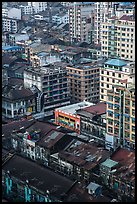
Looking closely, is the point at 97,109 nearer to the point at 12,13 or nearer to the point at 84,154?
the point at 84,154

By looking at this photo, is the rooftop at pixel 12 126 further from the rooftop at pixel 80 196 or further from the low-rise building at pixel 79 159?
the rooftop at pixel 80 196

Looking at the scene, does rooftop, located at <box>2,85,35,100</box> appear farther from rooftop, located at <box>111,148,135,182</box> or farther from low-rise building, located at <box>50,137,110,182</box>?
rooftop, located at <box>111,148,135,182</box>

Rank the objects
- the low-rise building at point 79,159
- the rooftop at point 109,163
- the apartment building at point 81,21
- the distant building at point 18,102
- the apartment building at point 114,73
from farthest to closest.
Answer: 1. the apartment building at point 81,21
2. the distant building at point 18,102
3. the apartment building at point 114,73
4. the low-rise building at point 79,159
5. the rooftop at point 109,163

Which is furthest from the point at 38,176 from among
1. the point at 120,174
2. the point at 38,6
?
the point at 38,6

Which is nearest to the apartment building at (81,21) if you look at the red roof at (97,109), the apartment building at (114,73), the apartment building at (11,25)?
the apartment building at (11,25)

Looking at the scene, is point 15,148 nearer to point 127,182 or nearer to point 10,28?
point 127,182

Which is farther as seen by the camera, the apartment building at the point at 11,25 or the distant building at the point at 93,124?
the apartment building at the point at 11,25
